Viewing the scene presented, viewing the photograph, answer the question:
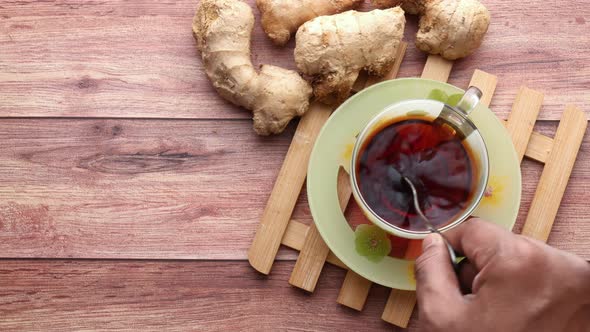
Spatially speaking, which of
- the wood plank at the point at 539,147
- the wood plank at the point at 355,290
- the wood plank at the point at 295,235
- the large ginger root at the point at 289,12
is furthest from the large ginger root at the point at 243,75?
the wood plank at the point at 539,147

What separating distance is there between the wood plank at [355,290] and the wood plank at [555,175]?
0.26 metres

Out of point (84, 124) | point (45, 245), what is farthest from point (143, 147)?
point (45, 245)

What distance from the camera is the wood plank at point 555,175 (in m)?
0.90

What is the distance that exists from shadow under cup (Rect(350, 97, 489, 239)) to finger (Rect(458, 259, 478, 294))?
81mm

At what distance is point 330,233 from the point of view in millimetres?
851

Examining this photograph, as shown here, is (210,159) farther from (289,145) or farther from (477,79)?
(477,79)

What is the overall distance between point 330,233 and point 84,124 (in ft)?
1.44

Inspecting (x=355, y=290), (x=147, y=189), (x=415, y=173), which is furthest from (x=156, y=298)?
(x=415, y=173)

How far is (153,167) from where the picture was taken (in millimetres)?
933

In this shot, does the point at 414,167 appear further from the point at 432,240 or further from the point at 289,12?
the point at 289,12

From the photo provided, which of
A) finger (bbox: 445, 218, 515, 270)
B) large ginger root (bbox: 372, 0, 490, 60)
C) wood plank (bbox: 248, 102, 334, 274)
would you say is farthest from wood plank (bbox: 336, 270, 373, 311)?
large ginger root (bbox: 372, 0, 490, 60)

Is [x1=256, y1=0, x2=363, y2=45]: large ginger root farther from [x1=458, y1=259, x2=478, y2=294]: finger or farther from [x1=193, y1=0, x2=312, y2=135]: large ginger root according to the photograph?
[x1=458, y1=259, x2=478, y2=294]: finger

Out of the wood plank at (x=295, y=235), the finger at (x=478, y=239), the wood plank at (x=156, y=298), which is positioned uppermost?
the finger at (x=478, y=239)

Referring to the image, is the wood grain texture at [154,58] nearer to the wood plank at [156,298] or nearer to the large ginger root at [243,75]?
the large ginger root at [243,75]
